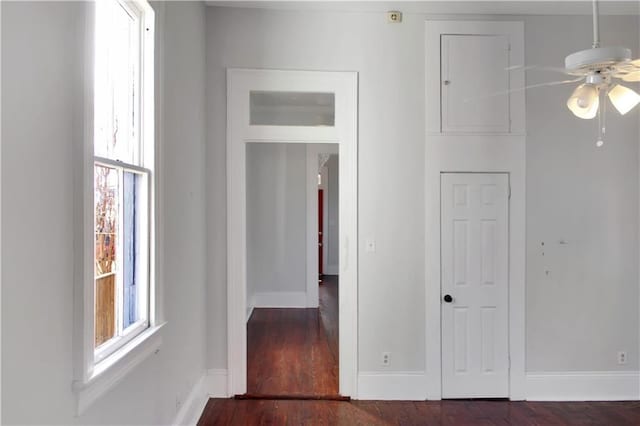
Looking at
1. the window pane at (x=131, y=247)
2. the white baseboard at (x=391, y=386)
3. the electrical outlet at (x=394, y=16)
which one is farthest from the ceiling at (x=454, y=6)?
the white baseboard at (x=391, y=386)

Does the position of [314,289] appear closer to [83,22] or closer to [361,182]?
[361,182]

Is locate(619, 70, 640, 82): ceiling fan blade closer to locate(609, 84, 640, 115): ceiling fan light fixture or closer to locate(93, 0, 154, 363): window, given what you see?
locate(609, 84, 640, 115): ceiling fan light fixture

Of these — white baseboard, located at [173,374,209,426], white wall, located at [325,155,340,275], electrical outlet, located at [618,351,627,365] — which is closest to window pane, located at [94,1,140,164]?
white baseboard, located at [173,374,209,426]

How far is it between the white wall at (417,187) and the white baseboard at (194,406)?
25 cm

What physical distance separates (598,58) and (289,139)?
204 centimetres

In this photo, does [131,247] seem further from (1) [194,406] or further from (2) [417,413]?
(2) [417,413]

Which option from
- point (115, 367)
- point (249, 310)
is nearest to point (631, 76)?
point (115, 367)

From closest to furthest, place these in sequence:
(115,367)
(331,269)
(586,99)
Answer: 1. (115,367)
2. (586,99)
3. (331,269)

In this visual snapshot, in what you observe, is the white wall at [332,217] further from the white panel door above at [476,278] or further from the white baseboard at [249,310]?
the white panel door above at [476,278]

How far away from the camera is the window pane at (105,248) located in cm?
147

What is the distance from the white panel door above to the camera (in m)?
2.99

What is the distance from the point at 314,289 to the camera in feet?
18.5

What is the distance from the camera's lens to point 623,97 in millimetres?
1969

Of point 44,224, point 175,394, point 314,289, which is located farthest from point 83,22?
point 314,289
